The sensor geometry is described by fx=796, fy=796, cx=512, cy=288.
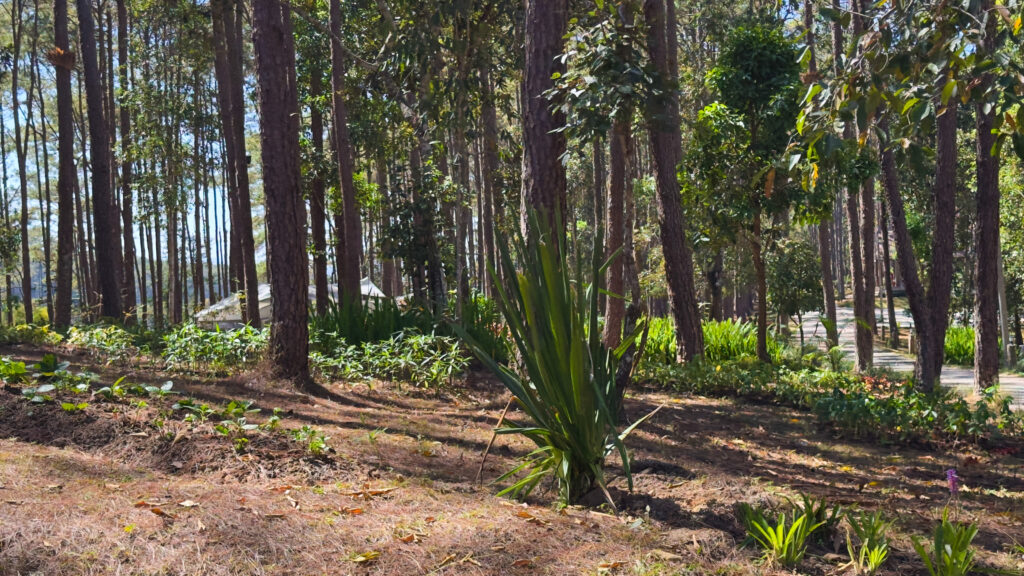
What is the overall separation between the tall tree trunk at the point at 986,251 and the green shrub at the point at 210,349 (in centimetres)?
952

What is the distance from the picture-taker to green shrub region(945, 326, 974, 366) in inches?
805

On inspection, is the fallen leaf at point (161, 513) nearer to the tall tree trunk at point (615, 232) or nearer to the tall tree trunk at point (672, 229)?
the tall tree trunk at point (615, 232)

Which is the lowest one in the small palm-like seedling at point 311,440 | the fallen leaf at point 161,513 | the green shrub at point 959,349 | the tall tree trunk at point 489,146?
the green shrub at point 959,349

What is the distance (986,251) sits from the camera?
36.3 ft

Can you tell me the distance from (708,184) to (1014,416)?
543cm

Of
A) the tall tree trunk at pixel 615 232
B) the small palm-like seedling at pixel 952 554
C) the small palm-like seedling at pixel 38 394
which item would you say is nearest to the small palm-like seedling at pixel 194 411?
the small palm-like seedling at pixel 38 394

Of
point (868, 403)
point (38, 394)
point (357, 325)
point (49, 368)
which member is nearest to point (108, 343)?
point (357, 325)

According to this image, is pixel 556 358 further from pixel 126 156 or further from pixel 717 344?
pixel 126 156

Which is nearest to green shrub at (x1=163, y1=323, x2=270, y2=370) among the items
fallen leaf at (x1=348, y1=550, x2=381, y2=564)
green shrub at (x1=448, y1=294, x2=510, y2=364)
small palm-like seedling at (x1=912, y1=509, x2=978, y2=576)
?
green shrub at (x1=448, y1=294, x2=510, y2=364)

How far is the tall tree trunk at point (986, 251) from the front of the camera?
1074 cm

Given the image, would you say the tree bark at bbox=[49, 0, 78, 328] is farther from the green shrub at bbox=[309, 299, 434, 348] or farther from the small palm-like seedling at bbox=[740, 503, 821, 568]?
the small palm-like seedling at bbox=[740, 503, 821, 568]

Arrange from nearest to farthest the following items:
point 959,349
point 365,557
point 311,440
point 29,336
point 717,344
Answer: point 365,557
point 311,440
point 29,336
point 717,344
point 959,349

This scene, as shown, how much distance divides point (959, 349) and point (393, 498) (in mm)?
20730

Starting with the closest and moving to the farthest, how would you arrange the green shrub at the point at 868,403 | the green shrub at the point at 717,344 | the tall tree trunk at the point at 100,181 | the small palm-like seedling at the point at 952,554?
the small palm-like seedling at the point at 952,554 < the green shrub at the point at 868,403 < the green shrub at the point at 717,344 < the tall tree trunk at the point at 100,181
